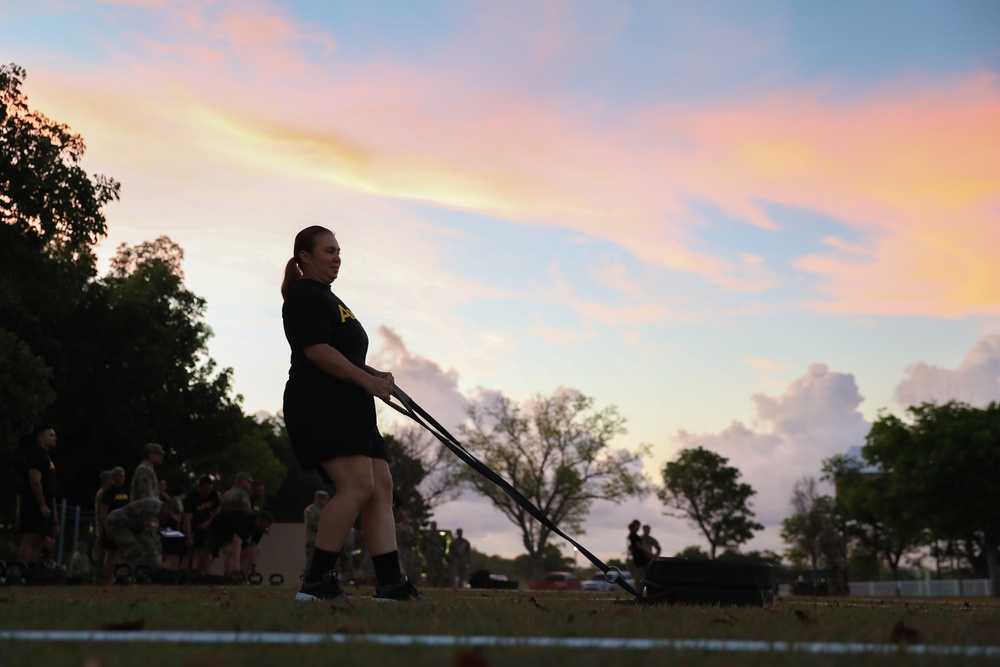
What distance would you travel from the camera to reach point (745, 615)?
18.9 ft

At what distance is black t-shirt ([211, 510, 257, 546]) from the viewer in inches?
728

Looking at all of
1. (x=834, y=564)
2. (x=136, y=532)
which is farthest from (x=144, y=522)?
(x=834, y=564)

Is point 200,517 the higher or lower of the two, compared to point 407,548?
higher

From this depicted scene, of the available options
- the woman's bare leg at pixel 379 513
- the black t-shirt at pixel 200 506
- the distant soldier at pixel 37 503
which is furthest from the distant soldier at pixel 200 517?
the woman's bare leg at pixel 379 513

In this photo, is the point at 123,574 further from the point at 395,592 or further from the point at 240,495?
the point at 395,592

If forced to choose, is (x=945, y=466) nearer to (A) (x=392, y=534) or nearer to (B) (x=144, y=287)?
(B) (x=144, y=287)

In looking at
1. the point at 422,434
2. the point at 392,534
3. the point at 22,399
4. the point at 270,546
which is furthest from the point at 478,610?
the point at 422,434

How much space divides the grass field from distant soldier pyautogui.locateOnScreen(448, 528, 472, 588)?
88.9ft

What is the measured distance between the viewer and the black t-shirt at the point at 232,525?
60.6 ft

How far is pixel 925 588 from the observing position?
70125 mm

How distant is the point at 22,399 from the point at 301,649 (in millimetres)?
26795

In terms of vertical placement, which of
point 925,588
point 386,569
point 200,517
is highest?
point 200,517

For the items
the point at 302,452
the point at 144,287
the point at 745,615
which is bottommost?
the point at 745,615

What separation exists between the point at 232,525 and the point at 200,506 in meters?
0.91
